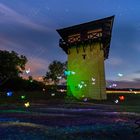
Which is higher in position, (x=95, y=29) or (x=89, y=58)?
(x=95, y=29)

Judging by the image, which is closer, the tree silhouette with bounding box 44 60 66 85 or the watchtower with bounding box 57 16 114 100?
the watchtower with bounding box 57 16 114 100

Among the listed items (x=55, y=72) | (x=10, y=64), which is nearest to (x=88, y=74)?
(x=10, y=64)

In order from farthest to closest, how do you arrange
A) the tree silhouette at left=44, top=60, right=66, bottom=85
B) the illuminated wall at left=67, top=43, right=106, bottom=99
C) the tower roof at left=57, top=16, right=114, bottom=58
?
1. the tree silhouette at left=44, top=60, right=66, bottom=85
2. the illuminated wall at left=67, top=43, right=106, bottom=99
3. the tower roof at left=57, top=16, right=114, bottom=58

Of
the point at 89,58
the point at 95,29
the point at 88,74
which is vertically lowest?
the point at 88,74

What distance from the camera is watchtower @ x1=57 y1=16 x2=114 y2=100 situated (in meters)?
74.2

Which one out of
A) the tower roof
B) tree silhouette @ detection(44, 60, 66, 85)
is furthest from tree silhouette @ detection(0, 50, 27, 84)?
tree silhouette @ detection(44, 60, 66, 85)

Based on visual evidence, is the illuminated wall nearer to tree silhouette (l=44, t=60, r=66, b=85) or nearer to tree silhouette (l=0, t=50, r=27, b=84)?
tree silhouette (l=0, t=50, r=27, b=84)

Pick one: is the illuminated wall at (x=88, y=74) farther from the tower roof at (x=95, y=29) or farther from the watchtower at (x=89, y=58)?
the tower roof at (x=95, y=29)

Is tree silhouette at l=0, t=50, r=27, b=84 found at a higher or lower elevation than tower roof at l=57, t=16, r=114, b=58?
lower

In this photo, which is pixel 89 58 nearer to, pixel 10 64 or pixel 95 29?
pixel 95 29

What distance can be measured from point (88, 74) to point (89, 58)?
3.27 meters

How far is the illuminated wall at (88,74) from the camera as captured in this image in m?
74.2

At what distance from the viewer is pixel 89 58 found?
2970 inches

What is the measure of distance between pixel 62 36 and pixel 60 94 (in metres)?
13.8
